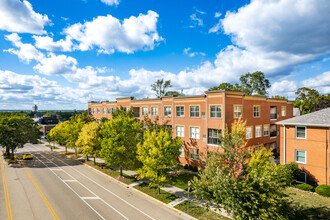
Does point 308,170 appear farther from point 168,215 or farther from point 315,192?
point 168,215

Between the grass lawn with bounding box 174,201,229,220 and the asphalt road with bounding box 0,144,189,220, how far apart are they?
866 millimetres

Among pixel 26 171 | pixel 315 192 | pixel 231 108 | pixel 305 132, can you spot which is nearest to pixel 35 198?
pixel 26 171

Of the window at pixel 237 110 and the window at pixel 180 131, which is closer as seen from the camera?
the window at pixel 237 110

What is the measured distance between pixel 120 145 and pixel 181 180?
980cm

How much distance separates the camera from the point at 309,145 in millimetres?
22672

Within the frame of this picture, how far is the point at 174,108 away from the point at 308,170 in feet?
69.0

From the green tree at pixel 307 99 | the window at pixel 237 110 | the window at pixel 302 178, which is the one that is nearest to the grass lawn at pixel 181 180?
the window at pixel 237 110

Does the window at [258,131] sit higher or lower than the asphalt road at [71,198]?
higher

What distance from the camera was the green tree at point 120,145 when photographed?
2510 cm

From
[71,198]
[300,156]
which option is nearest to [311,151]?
[300,156]

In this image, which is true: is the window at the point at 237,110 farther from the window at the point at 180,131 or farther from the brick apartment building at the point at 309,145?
the window at the point at 180,131

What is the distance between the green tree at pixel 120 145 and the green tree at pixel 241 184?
14375mm

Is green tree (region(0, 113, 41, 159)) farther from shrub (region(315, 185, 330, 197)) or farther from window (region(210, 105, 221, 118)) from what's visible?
shrub (region(315, 185, 330, 197))

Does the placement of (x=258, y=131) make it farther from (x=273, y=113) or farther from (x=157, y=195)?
(x=157, y=195)
